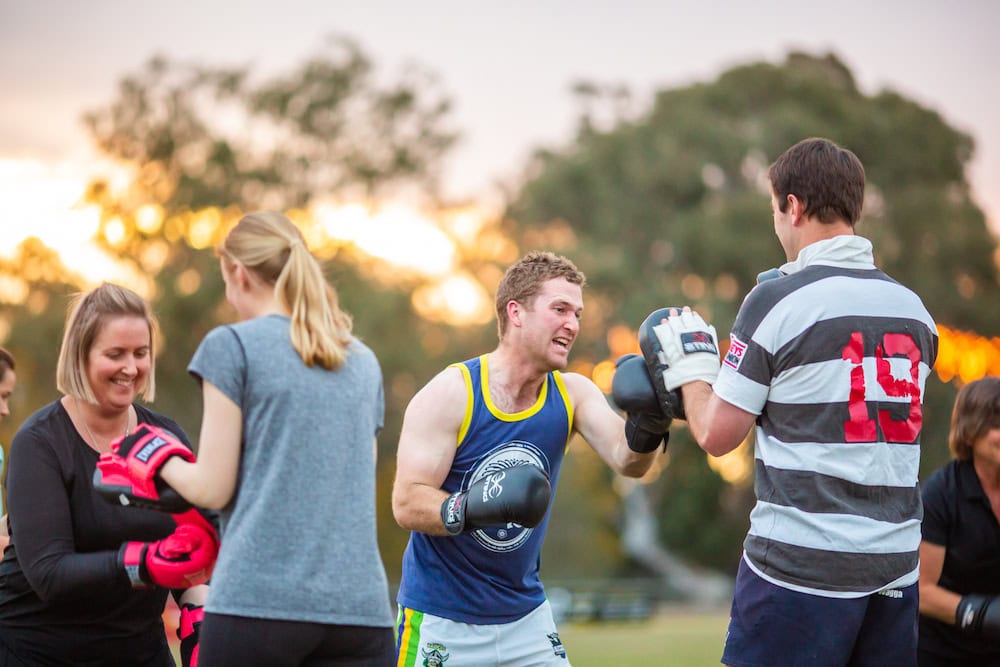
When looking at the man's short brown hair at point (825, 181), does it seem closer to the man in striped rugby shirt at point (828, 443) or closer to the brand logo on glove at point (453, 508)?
the man in striped rugby shirt at point (828, 443)

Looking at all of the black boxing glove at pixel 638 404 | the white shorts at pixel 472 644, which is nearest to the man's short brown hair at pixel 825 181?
the black boxing glove at pixel 638 404

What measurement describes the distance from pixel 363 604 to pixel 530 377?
170 cm

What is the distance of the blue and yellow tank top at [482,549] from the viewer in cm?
461

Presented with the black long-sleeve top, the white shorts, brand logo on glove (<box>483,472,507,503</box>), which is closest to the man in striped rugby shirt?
brand logo on glove (<box>483,472,507,503</box>)

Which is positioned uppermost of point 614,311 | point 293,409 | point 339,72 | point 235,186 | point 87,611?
point 339,72

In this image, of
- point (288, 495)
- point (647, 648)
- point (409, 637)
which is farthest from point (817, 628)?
point (647, 648)

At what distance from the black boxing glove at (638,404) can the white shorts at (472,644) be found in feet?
2.95

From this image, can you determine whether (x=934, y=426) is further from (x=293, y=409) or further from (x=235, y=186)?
(x=293, y=409)

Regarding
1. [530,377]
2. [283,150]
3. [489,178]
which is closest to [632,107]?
[489,178]

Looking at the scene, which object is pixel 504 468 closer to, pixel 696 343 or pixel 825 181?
pixel 696 343

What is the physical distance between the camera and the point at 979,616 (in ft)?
15.3

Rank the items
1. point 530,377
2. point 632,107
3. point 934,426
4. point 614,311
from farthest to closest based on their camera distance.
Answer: point 632,107
point 614,311
point 934,426
point 530,377

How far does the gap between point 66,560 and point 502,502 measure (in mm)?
1533

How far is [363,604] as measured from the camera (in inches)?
131
